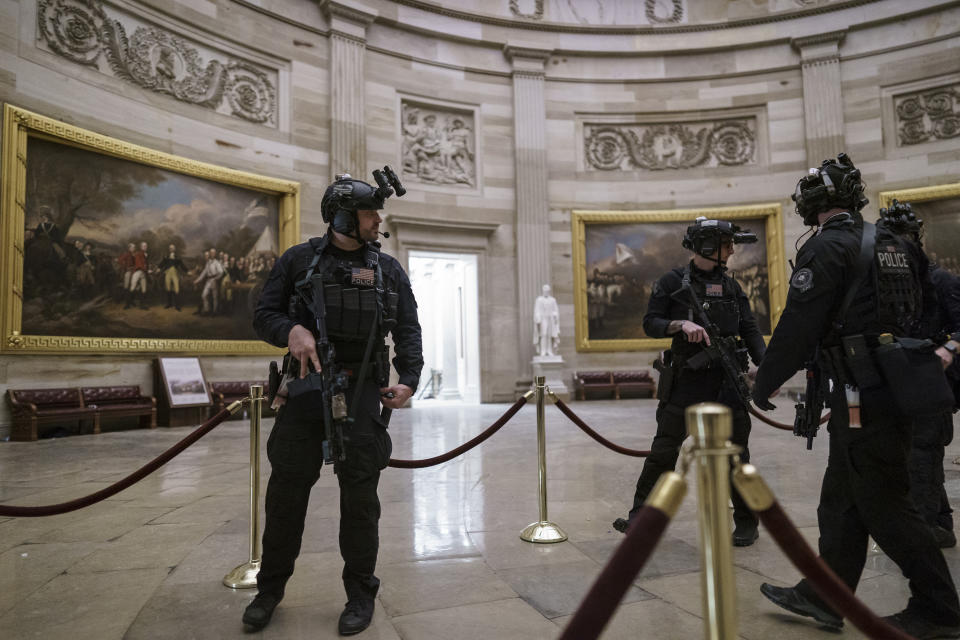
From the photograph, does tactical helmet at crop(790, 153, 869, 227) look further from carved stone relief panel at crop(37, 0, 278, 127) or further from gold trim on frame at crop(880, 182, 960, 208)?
gold trim on frame at crop(880, 182, 960, 208)

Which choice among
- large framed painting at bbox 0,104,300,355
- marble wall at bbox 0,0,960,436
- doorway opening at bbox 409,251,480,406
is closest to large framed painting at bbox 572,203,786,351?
marble wall at bbox 0,0,960,436

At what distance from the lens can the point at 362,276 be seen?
2.98m

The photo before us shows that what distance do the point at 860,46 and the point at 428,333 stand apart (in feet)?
49.6

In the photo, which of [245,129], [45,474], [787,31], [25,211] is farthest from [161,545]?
[787,31]

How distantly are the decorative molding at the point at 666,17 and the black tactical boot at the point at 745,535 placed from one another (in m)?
16.5

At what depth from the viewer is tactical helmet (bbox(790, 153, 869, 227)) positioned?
2.78 meters

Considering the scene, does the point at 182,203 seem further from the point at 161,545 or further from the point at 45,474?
the point at 161,545

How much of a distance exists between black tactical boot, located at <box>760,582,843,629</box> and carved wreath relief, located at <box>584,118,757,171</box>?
14.9m

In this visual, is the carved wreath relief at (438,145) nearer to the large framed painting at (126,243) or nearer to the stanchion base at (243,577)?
the large framed painting at (126,243)

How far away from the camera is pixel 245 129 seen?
1255 centimetres

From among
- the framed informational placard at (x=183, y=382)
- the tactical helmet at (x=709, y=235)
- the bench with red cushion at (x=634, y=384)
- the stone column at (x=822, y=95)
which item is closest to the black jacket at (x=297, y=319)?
the tactical helmet at (x=709, y=235)

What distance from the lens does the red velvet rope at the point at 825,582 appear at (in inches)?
52.9

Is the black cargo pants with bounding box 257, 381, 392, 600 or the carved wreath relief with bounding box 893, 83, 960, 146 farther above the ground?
the carved wreath relief with bounding box 893, 83, 960, 146

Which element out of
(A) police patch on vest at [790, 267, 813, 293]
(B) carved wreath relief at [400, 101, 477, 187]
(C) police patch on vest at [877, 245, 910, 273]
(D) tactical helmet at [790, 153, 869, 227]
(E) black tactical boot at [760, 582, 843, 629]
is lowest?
(E) black tactical boot at [760, 582, 843, 629]
